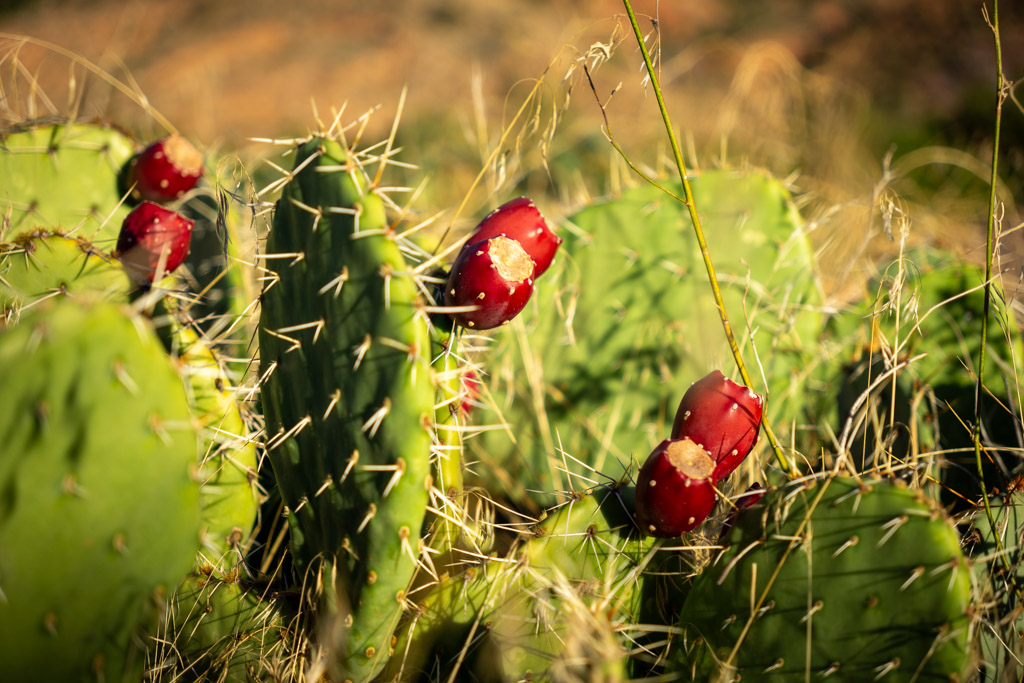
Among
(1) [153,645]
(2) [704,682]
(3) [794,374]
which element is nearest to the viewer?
(2) [704,682]

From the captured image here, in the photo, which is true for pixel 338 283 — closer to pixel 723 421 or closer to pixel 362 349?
pixel 362 349

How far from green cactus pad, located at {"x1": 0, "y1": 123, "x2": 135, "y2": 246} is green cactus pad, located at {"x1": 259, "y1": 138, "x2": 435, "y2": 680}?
2.45 feet

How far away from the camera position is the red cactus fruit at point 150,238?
1.27 meters

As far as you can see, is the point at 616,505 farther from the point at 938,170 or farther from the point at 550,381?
the point at 938,170

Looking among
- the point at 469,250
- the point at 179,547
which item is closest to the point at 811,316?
the point at 469,250

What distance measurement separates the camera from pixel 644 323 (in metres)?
1.72

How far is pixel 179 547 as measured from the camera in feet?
2.68

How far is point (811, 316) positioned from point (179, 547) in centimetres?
142

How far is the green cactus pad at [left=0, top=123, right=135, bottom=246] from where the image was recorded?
5.13 ft

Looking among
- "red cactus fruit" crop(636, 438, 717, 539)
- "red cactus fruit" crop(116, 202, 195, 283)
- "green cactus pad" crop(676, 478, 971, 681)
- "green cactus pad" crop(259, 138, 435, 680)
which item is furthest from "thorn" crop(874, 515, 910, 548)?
"red cactus fruit" crop(116, 202, 195, 283)

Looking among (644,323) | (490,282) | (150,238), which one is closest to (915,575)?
(490,282)

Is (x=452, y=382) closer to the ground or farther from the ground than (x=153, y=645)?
farther from the ground

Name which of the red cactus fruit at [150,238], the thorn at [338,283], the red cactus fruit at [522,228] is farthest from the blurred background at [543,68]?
the thorn at [338,283]

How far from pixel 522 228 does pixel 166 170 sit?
0.92 m
